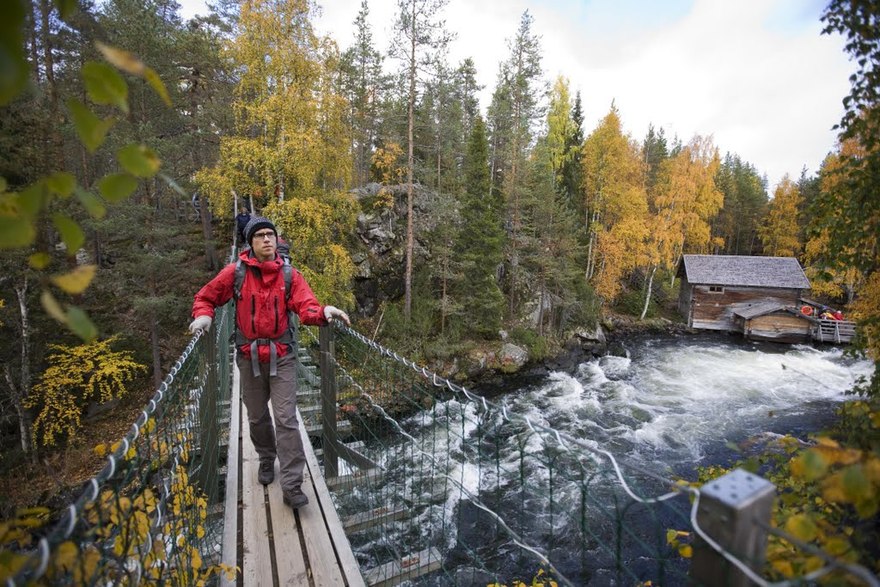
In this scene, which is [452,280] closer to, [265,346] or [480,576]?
[480,576]

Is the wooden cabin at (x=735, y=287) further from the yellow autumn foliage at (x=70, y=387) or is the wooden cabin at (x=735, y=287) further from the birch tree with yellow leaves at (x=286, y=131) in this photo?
the yellow autumn foliage at (x=70, y=387)

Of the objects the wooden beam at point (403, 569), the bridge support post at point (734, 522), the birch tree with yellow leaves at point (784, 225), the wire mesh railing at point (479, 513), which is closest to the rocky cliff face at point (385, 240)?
the wire mesh railing at point (479, 513)

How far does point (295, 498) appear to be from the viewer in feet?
10.00

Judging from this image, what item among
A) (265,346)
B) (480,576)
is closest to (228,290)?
(265,346)

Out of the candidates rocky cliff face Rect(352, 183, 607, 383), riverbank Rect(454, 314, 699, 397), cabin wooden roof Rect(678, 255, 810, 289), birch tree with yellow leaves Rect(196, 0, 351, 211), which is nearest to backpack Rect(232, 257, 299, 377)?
birch tree with yellow leaves Rect(196, 0, 351, 211)

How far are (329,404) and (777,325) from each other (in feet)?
82.7

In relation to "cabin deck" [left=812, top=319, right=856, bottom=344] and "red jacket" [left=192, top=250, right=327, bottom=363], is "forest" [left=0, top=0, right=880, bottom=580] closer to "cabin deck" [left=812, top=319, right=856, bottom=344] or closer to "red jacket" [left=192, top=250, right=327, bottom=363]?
"red jacket" [left=192, top=250, right=327, bottom=363]

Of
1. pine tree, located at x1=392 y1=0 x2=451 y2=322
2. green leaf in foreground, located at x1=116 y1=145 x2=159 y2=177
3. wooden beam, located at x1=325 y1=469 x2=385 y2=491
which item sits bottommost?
wooden beam, located at x1=325 y1=469 x2=385 y2=491

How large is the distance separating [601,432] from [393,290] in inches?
333

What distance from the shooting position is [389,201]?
15328 millimetres

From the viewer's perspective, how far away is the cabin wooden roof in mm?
22844

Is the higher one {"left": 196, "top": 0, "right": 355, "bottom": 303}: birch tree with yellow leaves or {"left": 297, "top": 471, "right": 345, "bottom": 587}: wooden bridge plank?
{"left": 196, "top": 0, "right": 355, "bottom": 303}: birch tree with yellow leaves

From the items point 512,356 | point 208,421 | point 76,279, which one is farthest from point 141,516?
point 512,356

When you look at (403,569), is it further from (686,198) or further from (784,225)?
(784,225)
